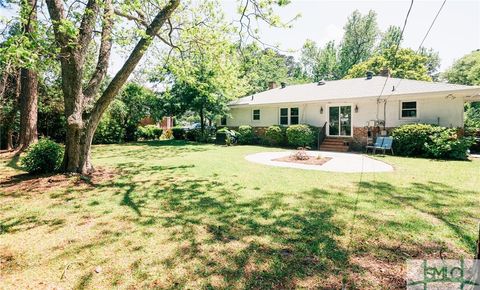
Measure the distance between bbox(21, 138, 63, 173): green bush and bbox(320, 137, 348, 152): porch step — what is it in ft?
43.2

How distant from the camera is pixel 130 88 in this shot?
2162 cm

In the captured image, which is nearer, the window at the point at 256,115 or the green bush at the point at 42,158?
the green bush at the point at 42,158

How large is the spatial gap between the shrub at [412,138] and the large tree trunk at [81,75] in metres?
11.4

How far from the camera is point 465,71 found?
3794 centimetres

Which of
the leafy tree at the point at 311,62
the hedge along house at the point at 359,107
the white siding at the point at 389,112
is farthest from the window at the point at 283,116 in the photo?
the leafy tree at the point at 311,62

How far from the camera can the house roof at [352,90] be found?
13219mm

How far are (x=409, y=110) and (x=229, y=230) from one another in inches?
548

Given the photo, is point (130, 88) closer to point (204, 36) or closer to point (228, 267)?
point (204, 36)

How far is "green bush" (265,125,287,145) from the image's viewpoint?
17.6 m

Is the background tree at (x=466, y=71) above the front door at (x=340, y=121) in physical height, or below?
above

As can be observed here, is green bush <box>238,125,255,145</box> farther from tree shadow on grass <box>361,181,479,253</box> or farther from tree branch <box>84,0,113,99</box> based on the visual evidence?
tree shadow on grass <box>361,181,479,253</box>

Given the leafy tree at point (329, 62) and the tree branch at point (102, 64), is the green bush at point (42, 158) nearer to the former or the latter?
the tree branch at point (102, 64)

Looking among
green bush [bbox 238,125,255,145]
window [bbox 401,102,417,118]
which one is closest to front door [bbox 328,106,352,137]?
window [bbox 401,102,417,118]

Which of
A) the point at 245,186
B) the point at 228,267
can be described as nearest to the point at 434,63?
the point at 245,186
